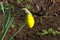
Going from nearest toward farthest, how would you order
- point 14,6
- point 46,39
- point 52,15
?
point 46,39 → point 52,15 → point 14,6

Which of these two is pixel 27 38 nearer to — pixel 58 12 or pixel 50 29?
pixel 50 29

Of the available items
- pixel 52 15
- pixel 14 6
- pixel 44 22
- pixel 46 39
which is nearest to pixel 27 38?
pixel 46 39

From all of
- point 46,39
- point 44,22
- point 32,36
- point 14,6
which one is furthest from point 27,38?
point 14,6

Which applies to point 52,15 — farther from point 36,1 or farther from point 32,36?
point 32,36

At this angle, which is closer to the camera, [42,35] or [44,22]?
[42,35]

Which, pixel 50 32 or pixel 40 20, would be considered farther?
pixel 40 20

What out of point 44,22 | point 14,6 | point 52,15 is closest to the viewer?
point 44,22
